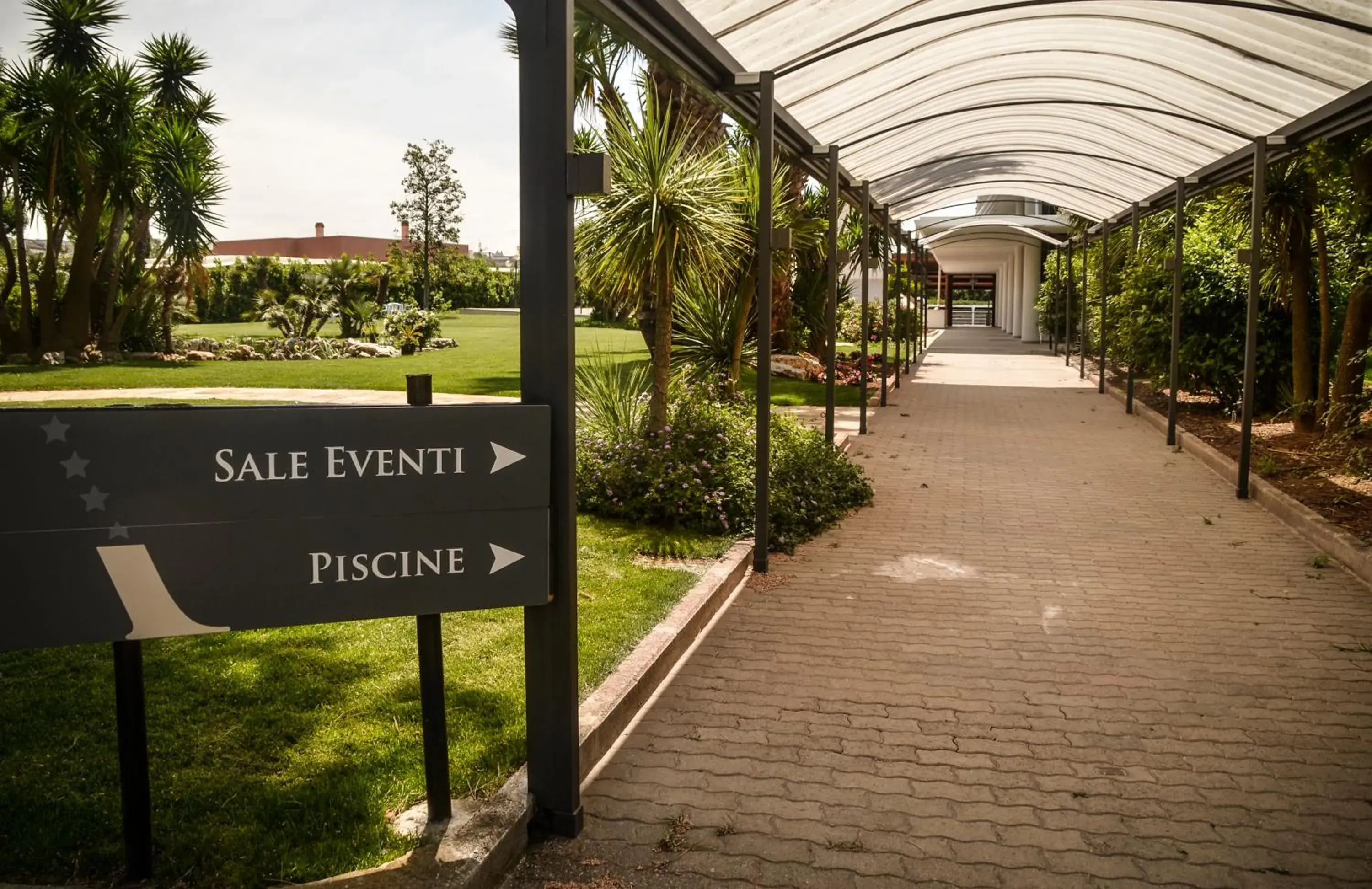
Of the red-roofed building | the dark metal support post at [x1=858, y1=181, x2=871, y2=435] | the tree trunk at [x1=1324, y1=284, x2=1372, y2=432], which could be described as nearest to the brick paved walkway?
the red-roofed building

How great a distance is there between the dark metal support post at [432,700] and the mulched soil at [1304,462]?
245 inches

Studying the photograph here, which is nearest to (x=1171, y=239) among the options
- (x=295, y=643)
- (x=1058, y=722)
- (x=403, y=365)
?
(x=403, y=365)

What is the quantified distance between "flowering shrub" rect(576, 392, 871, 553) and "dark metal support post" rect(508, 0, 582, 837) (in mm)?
3782

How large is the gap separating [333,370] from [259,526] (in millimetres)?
3556

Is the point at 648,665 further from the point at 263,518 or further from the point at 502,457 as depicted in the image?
the point at 263,518

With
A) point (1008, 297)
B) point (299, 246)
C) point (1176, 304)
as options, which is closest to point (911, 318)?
point (1176, 304)

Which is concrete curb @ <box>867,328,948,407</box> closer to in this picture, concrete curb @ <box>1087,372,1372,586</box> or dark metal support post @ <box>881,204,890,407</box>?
dark metal support post @ <box>881,204,890,407</box>

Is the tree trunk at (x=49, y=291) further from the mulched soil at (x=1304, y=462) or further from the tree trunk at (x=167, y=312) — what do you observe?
the mulched soil at (x=1304, y=462)

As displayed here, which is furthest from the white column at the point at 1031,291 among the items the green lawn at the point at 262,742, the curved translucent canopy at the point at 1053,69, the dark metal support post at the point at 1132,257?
the green lawn at the point at 262,742

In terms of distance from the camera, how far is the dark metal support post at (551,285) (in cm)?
302

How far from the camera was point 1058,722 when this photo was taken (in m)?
4.19

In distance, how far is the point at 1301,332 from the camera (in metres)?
11.1

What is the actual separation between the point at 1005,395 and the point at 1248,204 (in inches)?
270

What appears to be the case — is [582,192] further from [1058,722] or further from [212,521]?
[1058,722]
